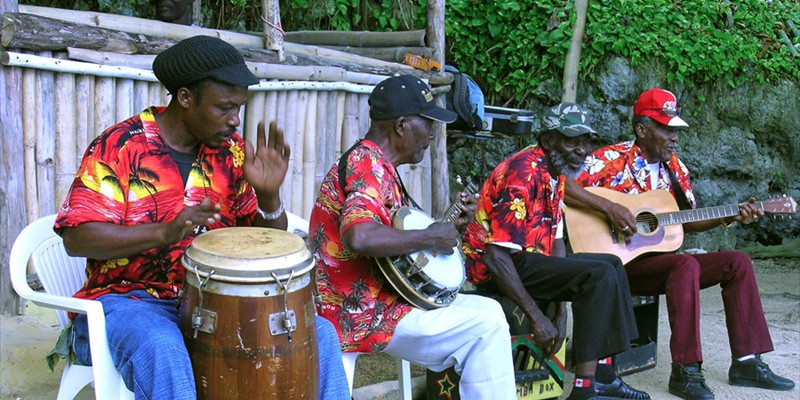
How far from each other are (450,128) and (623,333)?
362 cm

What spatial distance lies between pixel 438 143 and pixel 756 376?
3.07m

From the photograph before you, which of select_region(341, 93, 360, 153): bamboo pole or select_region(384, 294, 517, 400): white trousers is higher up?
select_region(341, 93, 360, 153): bamboo pole

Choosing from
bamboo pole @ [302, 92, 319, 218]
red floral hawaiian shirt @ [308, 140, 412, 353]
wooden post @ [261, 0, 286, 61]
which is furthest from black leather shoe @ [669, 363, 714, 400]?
wooden post @ [261, 0, 286, 61]

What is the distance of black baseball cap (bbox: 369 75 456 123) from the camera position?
367cm

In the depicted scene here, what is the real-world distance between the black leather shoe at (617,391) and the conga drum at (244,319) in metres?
2.27

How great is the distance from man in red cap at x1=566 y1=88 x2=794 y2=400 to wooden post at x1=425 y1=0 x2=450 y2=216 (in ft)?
6.17

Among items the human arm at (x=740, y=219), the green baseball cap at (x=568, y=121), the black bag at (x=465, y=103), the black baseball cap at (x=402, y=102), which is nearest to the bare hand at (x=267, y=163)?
the black baseball cap at (x=402, y=102)

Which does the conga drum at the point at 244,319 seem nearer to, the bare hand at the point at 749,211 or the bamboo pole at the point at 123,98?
the bamboo pole at the point at 123,98

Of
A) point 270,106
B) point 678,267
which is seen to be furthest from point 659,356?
point 270,106

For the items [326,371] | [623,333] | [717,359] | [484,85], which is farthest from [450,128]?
[326,371]

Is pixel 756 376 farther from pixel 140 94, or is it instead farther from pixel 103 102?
pixel 103 102

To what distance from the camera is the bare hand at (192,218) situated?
2826 mm

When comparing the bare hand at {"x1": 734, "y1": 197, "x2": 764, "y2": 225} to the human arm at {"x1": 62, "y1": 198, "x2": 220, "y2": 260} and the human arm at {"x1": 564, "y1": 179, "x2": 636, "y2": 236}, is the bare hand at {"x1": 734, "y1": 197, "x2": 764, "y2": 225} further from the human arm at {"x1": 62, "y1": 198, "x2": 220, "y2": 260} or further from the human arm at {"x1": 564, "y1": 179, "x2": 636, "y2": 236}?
the human arm at {"x1": 62, "y1": 198, "x2": 220, "y2": 260}

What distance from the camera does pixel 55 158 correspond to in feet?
15.6
